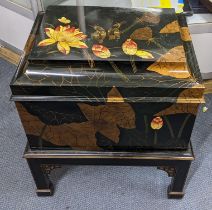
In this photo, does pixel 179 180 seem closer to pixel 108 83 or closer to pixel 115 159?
pixel 115 159

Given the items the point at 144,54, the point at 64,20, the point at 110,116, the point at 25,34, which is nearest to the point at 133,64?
the point at 144,54

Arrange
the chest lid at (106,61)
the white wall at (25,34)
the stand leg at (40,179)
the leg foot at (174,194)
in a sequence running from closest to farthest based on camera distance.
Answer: the chest lid at (106,61)
the stand leg at (40,179)
the leg foot at (174,194)
the white wall at (25,34)

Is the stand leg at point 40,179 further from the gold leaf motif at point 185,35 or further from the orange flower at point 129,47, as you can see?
the gold leaf motif at point 185,35

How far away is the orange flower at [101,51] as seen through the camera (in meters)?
0.86

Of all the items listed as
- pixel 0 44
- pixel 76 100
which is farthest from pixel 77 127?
pixel 0 44

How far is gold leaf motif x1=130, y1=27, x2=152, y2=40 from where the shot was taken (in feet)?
2.99

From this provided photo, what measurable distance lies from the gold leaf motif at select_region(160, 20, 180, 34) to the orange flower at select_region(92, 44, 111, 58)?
184 millimetres

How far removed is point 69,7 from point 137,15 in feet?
0.73

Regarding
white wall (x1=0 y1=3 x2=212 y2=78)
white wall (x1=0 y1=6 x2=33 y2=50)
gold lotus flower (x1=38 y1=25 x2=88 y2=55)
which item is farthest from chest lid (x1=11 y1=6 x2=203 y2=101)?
white wall (x1=0 y1=6 x2=33 y2=50)

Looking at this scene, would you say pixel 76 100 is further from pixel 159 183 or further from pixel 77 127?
pixel 159 183

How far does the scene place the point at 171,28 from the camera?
945 mm

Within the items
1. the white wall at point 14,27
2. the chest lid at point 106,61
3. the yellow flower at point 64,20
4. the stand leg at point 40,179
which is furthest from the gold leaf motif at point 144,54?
the white wall at point 14,27

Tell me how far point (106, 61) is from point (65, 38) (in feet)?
0.50

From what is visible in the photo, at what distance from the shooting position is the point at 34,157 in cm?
100
